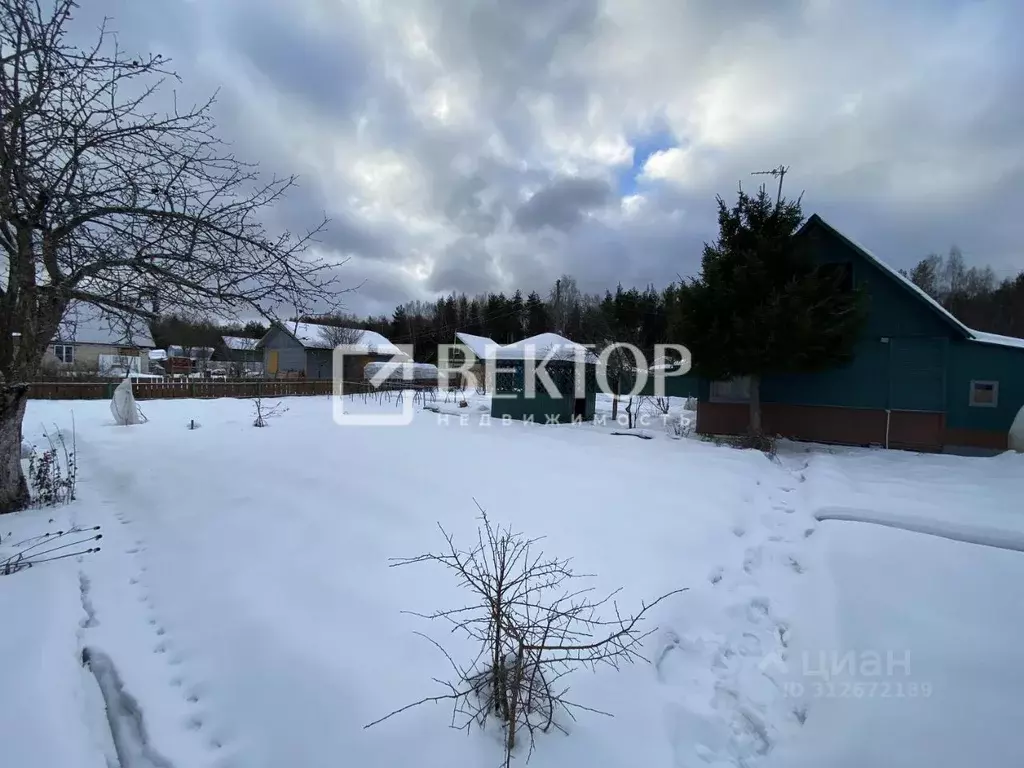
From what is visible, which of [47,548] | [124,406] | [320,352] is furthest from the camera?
[320,352]

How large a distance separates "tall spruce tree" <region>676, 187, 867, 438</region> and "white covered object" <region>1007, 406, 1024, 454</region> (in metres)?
2.80

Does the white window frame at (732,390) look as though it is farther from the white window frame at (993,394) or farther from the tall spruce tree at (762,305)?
the white window frame at (993,394)

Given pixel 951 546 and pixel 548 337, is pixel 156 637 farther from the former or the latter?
pixel 548 337

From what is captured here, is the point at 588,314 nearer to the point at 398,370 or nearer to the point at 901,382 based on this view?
the point at 398,370

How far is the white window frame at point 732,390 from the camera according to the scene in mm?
10508

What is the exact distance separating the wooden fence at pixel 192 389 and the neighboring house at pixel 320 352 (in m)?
6.07

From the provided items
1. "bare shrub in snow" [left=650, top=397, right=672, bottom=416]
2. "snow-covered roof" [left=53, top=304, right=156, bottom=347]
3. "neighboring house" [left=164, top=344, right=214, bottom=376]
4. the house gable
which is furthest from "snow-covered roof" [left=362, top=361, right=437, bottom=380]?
the house gable

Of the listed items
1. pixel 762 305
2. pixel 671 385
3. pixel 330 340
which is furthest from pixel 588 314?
pixel 762 305

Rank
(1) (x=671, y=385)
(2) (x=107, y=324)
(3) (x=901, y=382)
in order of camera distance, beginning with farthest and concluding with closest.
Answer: (1) (x=671, y=385), (3) (x=901, y=382), (2) (x=107, y=324)
